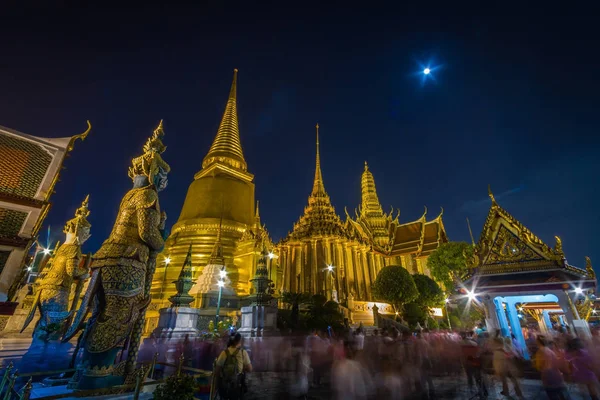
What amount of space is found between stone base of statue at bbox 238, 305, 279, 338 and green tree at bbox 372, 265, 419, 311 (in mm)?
12848

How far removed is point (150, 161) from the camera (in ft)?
16.7

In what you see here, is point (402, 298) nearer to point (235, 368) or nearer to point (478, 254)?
point (478, 254)

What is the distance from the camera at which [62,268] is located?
24.0 ft

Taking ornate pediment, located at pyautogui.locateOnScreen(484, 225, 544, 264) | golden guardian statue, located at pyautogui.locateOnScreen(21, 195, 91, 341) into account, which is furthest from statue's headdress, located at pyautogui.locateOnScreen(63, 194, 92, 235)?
ornate pediment, located at pyautogui.locateOnScreen(484, 225, 544, 264)

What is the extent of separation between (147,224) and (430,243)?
121 feet

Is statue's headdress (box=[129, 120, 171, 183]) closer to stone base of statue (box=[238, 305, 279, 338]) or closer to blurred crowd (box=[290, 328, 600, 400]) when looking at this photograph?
blurred crowd (box=[290, 328, 600, 400])

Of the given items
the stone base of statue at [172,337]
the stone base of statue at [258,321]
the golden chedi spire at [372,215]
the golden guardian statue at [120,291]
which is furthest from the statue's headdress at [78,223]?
the golden chedi spire at [372,215]

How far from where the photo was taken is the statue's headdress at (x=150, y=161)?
506cm

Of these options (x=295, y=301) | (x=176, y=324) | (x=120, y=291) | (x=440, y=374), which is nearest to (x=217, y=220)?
(x=295, y=301)

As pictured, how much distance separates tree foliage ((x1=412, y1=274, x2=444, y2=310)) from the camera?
76.2 ft

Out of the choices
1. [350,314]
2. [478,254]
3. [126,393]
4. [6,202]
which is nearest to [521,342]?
[478,254]

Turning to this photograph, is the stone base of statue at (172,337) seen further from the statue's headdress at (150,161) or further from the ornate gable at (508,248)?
the ornate gable at (508,248)

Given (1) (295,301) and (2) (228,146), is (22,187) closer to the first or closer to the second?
(1) (295,301)

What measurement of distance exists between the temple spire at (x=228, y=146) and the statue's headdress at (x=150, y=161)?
27.0 metres
